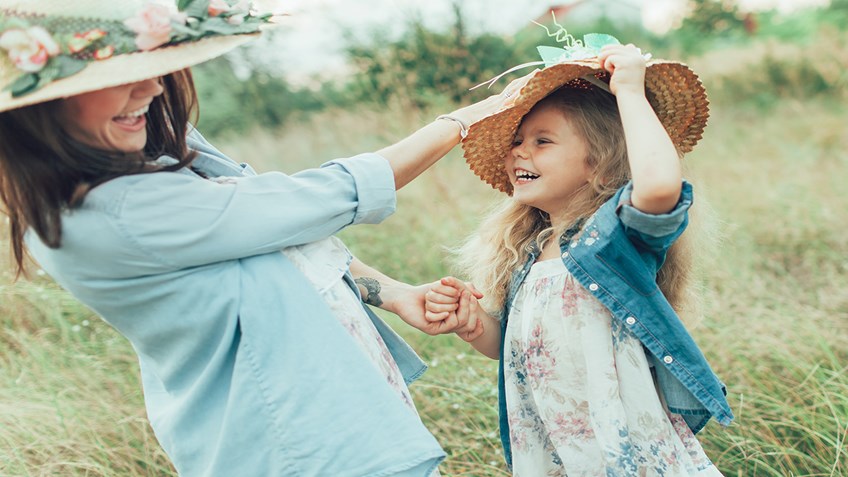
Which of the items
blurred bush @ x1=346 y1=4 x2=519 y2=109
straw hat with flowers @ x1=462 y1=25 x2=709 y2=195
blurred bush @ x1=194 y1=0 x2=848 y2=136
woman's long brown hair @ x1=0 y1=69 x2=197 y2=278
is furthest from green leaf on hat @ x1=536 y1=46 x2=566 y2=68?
blurred bush @ x1=346 y1=4 x2=519 y2=109

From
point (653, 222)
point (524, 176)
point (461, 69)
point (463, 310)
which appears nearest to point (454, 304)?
point (463, 310)

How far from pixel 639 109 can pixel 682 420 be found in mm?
847

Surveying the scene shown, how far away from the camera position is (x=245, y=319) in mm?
1598

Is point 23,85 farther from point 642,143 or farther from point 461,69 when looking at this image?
point 461,69

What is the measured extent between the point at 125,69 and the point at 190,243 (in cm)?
37

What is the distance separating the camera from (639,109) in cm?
184

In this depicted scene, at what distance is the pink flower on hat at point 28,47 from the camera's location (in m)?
1.48

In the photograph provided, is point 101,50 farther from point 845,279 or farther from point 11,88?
point 845,279

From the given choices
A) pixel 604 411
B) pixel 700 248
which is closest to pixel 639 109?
pixel 700 248

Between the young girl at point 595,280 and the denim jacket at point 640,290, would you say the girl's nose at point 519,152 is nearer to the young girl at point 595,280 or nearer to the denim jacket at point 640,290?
the young girl at point 595,280

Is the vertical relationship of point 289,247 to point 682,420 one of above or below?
above

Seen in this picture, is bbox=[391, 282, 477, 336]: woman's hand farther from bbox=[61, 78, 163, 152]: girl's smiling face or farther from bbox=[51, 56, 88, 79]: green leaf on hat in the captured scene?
bbox=[51, 56, 88, 79]: green leaf on hat

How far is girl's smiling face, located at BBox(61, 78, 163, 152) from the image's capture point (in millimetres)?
1569

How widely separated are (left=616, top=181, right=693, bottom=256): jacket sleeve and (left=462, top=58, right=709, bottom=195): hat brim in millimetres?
335
